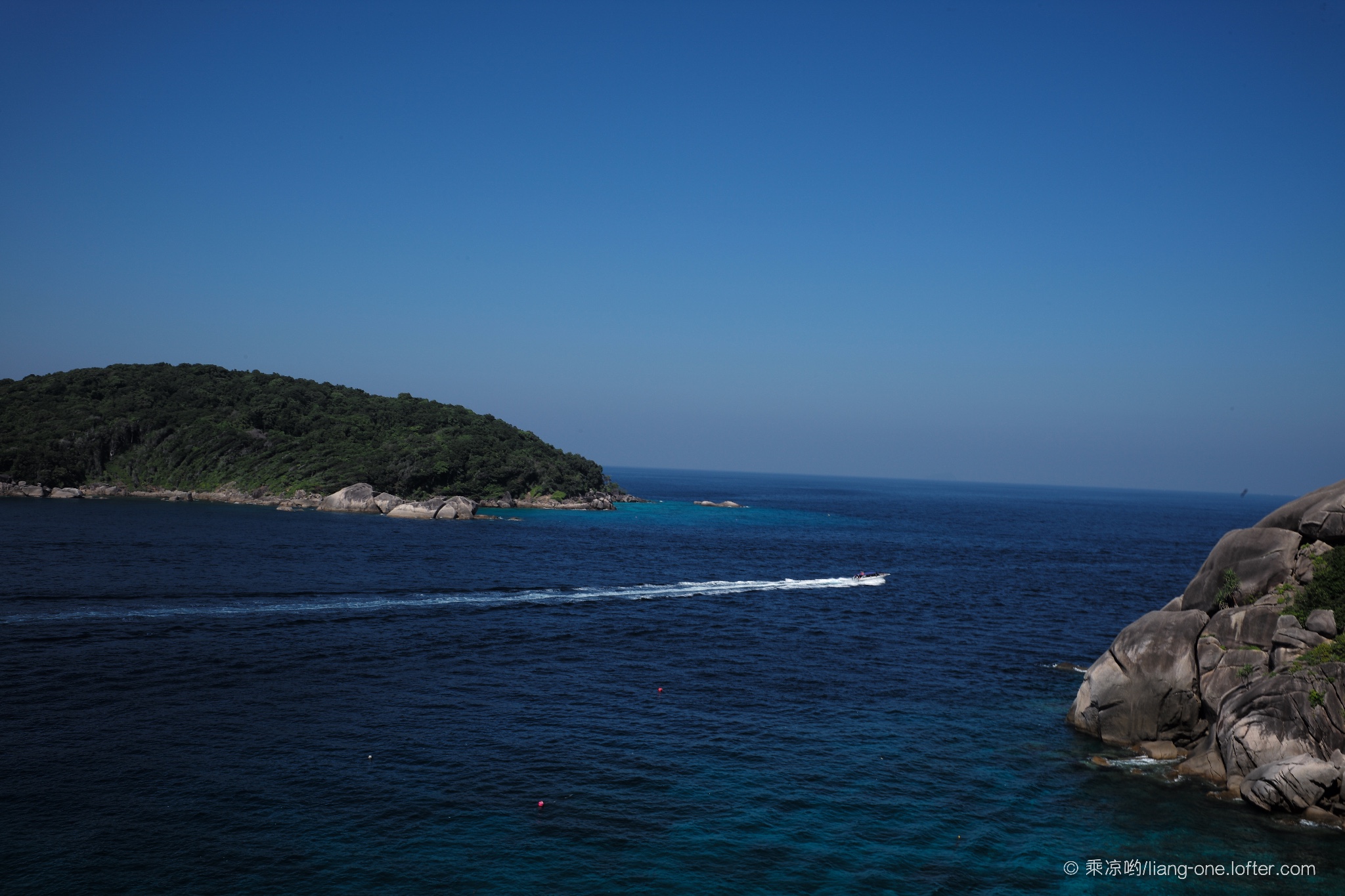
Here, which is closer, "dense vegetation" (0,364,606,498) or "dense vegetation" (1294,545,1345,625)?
"dense vegetation" (1294,545,1345,625)

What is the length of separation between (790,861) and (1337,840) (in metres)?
17.9

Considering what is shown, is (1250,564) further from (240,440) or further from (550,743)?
(240,440)

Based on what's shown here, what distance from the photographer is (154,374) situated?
166875 millimetres

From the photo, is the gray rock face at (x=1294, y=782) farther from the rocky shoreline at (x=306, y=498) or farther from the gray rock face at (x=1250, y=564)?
the rocky shoreline at (x=306, y=498)

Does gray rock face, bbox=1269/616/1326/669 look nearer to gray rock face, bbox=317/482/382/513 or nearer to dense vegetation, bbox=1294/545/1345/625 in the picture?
dense vegetation, bbox=1294/545/1345/625

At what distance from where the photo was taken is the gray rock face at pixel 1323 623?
30.2m

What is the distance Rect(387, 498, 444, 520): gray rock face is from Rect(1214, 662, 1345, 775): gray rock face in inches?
4500

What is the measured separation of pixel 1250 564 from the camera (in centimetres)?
3453

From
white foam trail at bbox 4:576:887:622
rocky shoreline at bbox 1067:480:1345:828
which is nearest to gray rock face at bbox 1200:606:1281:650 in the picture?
rocky shoreline at bbox 1067:480:1345:828

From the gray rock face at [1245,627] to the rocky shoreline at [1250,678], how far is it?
46 millimetres

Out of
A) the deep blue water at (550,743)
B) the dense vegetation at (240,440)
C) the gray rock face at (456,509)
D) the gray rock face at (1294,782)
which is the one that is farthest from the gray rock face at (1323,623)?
the dense vegetation at (240,440)

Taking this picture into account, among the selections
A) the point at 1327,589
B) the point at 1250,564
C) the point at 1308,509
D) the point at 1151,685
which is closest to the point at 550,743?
the point at 1151,685

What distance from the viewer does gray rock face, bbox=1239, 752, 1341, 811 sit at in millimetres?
26553

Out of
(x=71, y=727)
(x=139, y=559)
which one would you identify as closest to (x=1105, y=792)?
(x=71, y=727)
